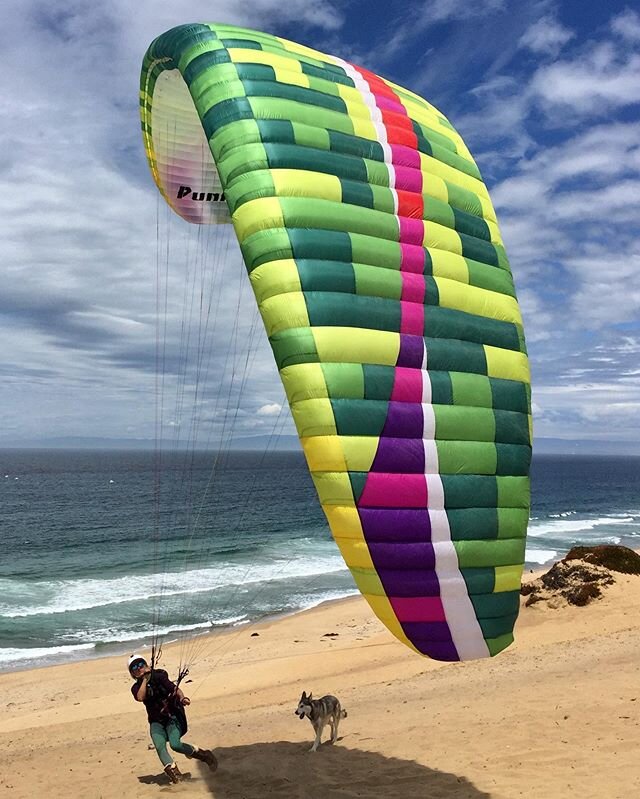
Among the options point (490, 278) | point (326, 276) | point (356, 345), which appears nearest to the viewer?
point (356, 345)

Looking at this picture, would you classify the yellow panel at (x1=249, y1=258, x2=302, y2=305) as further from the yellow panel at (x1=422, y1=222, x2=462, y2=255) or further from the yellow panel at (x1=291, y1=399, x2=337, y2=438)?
the yellow panel at (x1=422, y1=222, x2=462, y2=255)

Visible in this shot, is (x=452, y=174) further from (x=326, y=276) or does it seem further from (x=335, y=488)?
(x=335, y=488)

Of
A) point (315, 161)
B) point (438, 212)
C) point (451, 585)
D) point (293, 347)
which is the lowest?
point (451, 585)

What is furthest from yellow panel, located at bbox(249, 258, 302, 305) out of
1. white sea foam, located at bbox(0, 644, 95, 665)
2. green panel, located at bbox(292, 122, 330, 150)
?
white sea foam, located at bbox(0, 644, 95, 665)

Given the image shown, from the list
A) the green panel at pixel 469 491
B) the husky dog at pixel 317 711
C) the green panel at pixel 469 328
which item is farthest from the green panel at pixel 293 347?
Answer: the husky dog at pixel 317 711

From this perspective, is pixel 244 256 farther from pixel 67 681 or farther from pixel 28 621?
pixel 28 621

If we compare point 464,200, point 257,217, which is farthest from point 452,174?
point 257,217
